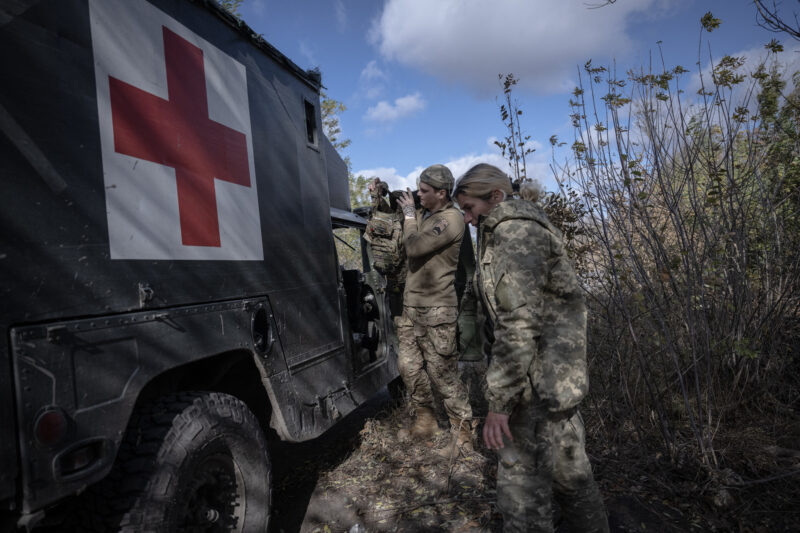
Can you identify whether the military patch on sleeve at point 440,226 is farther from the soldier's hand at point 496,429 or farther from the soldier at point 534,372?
the soldier's hand at point 496,429

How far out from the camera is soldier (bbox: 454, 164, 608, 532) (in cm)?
158

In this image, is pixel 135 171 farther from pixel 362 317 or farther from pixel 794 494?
pixel 794 494

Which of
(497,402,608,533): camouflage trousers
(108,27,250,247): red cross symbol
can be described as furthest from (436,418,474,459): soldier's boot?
(108,27,250,247): red cross symbol

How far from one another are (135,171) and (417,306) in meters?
2.09

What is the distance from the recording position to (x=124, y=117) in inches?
61.5

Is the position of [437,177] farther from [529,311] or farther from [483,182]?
[529,311]

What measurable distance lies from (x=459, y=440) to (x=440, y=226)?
1.49 meters

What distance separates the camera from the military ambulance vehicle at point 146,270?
47.4 inches

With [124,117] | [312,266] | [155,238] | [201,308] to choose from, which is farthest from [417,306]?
[124,117]

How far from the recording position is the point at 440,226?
312 centimetres

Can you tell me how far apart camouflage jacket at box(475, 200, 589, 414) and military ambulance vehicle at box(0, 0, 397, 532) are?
106 cm

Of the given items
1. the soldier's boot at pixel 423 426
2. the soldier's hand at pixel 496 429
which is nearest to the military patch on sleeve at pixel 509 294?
the soldier's hand at pixel 496 429

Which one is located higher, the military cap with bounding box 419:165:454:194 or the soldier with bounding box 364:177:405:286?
the military cap with bounding box 419:165:454:194

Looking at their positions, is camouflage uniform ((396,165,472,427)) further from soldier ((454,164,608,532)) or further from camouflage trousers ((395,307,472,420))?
soldier ((454,164,608,532))
